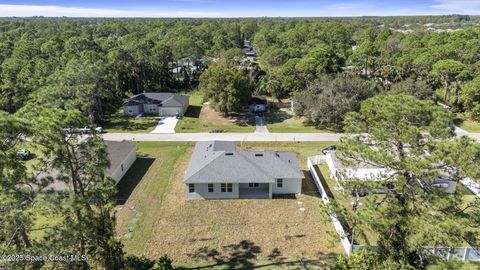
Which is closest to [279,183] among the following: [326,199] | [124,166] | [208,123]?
[326,199]

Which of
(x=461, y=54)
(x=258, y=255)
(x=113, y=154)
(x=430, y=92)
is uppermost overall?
(x=461, y=54)

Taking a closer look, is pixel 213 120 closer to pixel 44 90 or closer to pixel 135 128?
pixel 135 128

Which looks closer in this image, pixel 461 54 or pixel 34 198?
pixel 34 198

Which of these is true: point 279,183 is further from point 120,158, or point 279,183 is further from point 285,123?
point 285,123

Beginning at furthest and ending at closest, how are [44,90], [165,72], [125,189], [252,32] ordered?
1. [252,32]
2. [165,72]
3. [44,90]
4. [125,189]

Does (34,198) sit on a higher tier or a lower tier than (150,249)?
higher

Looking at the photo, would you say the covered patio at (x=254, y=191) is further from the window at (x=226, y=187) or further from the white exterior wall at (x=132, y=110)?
the white exterior wall at (x=132, y=110)

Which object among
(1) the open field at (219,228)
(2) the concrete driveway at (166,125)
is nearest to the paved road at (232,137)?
(2) the concrete driveway at (166,125)

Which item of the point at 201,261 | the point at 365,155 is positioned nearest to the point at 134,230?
the point at 201,261
